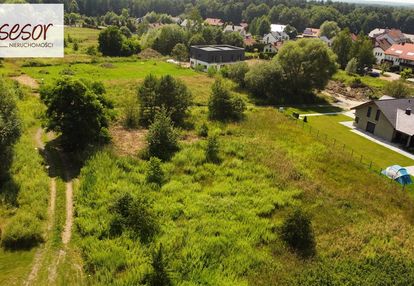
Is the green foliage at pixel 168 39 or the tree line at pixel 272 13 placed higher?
the tree line at pixel 272 13

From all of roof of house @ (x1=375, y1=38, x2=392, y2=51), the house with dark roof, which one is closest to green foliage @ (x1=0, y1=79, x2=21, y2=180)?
the house with dark roof

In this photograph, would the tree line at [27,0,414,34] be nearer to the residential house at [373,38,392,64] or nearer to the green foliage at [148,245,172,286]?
the residential house at [373,38,392,64]

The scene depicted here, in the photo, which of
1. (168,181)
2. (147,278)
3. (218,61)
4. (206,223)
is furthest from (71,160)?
(218,61)

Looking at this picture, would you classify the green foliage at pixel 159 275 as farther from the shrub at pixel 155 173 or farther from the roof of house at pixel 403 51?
the roof of house at pixel 403 51

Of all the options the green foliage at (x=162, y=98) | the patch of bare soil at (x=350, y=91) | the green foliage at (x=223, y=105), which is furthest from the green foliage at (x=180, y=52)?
the green foliage at (x=162, y=98)

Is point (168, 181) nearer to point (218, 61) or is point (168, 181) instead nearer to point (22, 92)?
point (22, 92)

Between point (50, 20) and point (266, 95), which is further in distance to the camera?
point (50, 20)

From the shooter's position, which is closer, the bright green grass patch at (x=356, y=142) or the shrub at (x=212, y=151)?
the shrub at (x=212, y=151)
